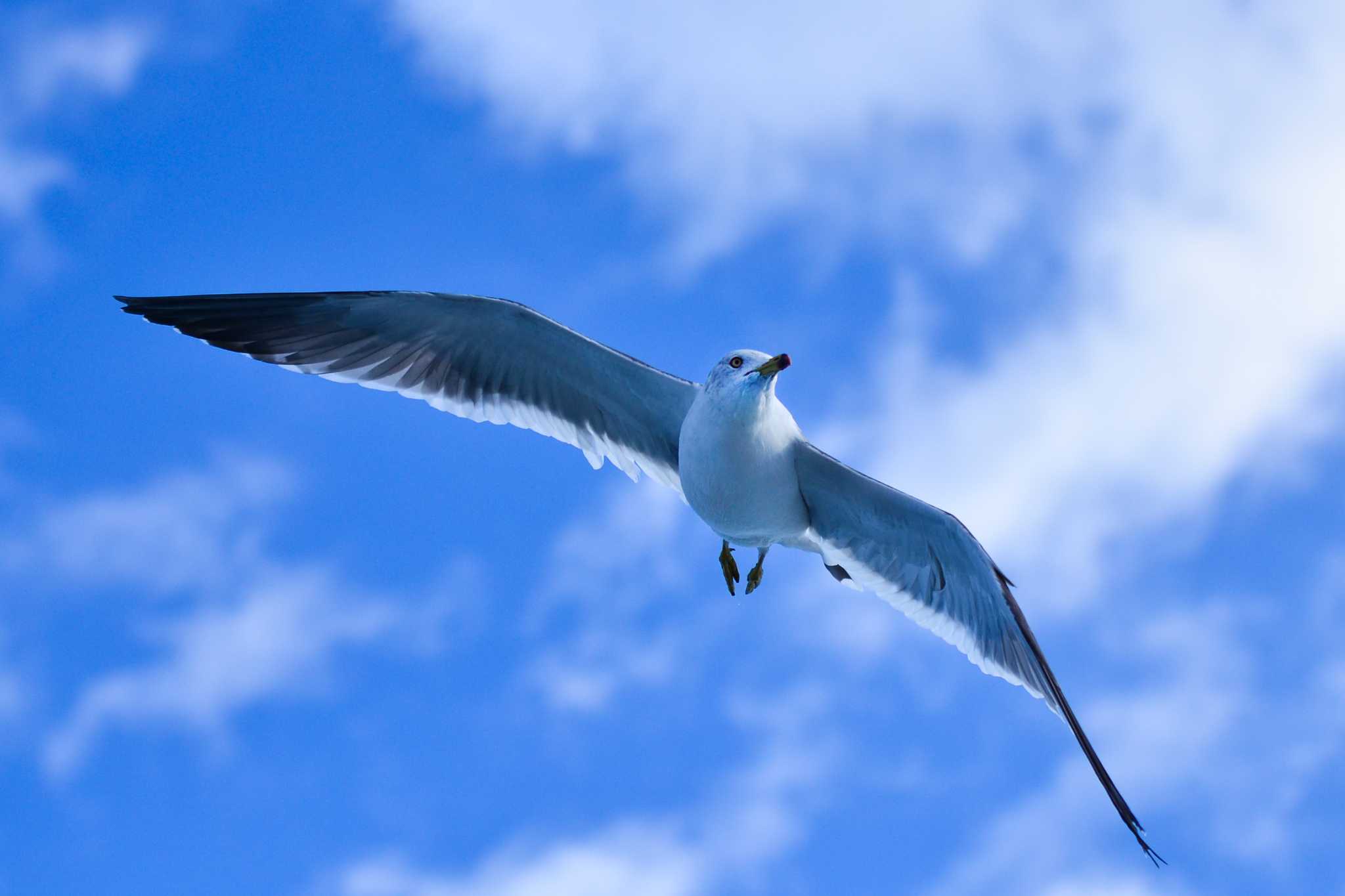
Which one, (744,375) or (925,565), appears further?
(925,565)

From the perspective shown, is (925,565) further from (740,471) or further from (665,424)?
→ (665,424)

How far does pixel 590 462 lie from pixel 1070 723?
371cm

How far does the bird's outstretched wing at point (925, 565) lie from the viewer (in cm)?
774

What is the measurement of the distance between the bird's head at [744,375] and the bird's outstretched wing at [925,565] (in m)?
0.88

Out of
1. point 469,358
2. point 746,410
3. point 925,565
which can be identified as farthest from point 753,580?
point 469,358

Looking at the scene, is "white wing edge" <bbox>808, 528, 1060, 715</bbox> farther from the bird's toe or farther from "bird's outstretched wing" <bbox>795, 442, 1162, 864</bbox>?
the bird's toe

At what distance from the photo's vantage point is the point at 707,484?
752cm

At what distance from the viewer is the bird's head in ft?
23.0

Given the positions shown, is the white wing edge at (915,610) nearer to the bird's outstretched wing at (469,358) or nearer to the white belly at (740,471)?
the white belly at (740,471)

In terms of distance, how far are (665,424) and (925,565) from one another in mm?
2056

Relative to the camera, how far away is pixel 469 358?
8.54m

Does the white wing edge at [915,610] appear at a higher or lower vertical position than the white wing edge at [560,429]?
lower

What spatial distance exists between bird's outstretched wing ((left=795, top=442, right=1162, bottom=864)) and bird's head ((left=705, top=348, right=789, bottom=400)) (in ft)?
2.90

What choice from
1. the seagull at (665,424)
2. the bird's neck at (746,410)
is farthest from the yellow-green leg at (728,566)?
the bird's neck at (746,410)
